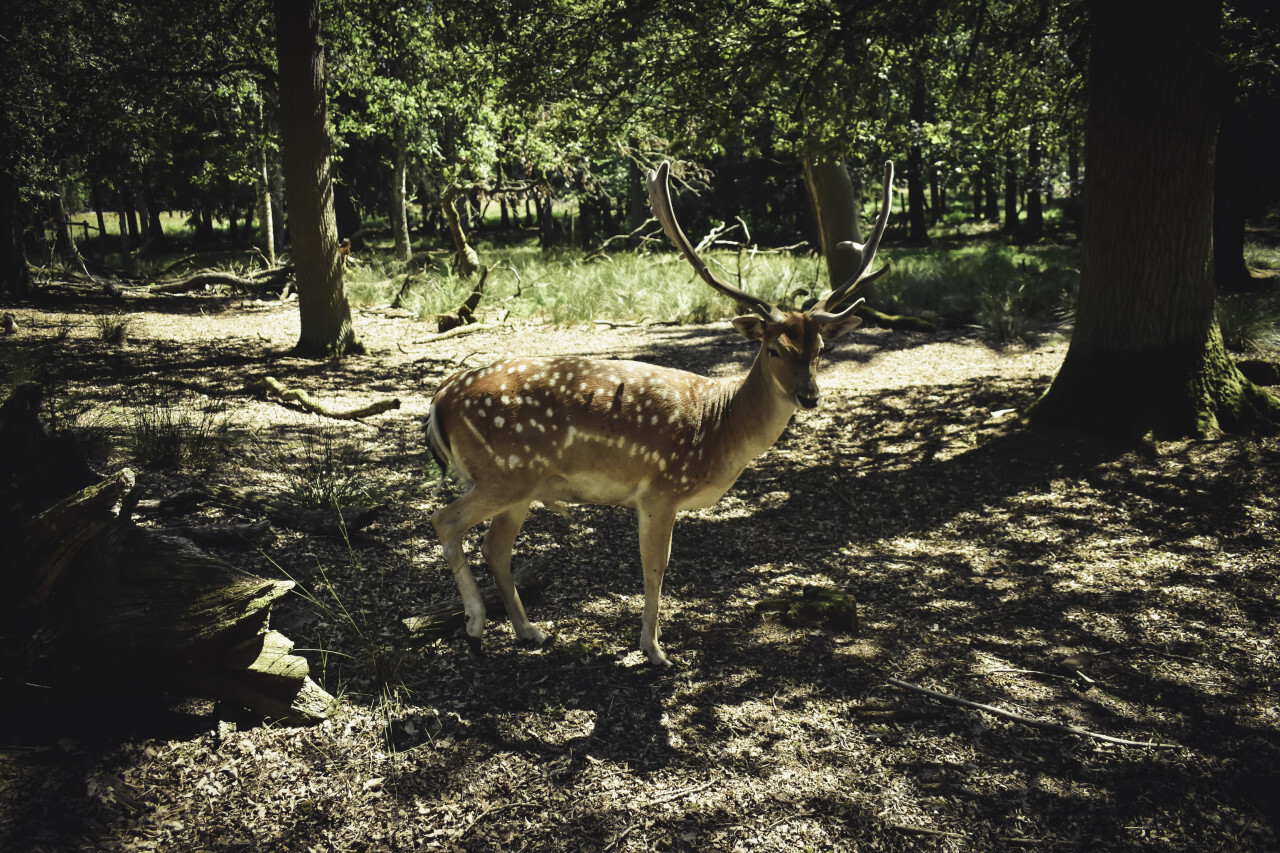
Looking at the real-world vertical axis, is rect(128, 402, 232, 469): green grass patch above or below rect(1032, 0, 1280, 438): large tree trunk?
below

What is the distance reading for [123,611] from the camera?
9.30 feet

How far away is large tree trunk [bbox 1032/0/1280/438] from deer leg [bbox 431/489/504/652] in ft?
17.0

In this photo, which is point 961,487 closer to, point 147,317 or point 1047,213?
point 147,317

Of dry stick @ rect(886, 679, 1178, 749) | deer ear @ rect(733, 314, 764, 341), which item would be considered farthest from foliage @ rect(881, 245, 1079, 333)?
dry stick @ rect(886, 679, 1178, 749)

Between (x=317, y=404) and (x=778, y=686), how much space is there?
587 centimetres

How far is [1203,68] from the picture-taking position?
612cm

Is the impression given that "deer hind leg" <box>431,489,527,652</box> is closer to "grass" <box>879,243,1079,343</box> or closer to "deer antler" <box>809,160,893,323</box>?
"deer antler" <box>809,160,893,323</box>

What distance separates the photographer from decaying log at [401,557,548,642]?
3855 millimetres

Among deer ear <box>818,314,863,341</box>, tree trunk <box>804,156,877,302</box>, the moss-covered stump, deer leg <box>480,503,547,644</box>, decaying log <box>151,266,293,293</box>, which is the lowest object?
the moss-covered stump

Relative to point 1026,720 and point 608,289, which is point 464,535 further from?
point 608,289

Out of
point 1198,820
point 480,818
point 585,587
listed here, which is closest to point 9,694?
point 480,818

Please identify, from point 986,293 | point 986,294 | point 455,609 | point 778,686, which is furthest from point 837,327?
point 986,293

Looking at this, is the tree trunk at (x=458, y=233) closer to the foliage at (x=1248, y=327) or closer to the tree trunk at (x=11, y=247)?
the tree trunk at (x=11, y=247)

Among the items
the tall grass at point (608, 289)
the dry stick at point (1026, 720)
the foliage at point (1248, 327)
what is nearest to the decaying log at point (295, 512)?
the dry stick at point (1026, 720)
